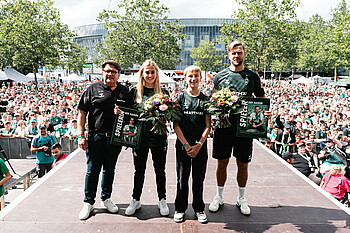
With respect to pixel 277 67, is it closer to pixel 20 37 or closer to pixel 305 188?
pixel 20 37

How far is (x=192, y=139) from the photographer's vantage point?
356 centimetres

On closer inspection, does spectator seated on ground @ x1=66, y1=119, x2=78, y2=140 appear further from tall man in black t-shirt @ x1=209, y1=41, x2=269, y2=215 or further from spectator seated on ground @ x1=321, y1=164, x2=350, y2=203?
spectator seated on ground @ x1=321, y1=164, x2=350, y2=203

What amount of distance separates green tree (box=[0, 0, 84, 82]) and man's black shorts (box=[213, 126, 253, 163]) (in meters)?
23.5

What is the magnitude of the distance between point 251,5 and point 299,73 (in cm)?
6871

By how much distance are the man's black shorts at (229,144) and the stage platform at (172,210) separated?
2.69 feet

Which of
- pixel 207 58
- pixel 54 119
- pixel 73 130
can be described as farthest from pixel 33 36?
pixel 207 58

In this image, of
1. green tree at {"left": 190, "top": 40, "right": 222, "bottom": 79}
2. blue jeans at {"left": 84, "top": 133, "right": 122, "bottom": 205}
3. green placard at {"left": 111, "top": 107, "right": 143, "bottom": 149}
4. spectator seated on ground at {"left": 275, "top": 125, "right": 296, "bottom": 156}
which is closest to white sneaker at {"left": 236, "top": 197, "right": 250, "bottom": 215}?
green placard at {"left": 111, "top": 107, "right": 143, "bottom": 149}

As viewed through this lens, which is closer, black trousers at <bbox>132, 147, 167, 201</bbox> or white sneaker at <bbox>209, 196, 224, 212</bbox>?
black trousers at <bbox>132, 147, 167, 201</bbox>

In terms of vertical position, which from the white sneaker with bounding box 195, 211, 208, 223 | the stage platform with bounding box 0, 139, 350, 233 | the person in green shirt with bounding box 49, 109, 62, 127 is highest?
the person in green shirt with bounding box 49, 109, 62, 127

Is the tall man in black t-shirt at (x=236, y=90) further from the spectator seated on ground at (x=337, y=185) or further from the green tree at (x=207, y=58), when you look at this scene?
the green tree at (x=207, y=58)

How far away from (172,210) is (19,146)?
8607 mm

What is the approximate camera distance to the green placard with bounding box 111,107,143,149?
3.57 meters

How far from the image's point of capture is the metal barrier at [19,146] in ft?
33.2

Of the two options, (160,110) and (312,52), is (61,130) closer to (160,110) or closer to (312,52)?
(160,110)
